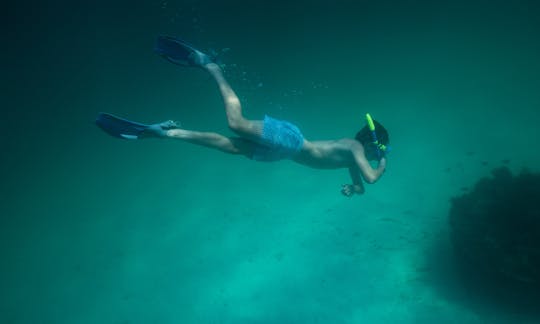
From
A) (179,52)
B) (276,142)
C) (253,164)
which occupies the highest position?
(253,164)

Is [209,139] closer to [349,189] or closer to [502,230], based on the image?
[349,189]

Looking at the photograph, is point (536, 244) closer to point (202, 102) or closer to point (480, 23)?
point (480, 23)

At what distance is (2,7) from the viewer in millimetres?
16359

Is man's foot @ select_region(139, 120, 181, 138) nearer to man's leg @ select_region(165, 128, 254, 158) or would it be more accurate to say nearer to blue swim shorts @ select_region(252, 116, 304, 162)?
man's leg @ select_region(165, 128, 254, 158)

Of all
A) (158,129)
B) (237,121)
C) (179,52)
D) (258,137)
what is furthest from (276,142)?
(179,52)

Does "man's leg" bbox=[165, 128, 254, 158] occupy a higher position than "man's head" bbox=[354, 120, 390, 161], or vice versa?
"man's head" bbox=[354, 120, 390, 161]

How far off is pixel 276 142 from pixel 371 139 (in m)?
1.96

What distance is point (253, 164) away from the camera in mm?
21109

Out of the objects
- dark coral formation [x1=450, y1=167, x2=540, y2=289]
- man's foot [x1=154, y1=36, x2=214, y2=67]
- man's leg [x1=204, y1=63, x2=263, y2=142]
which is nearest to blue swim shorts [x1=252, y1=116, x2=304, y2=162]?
man's leg [x1=204, y1=63, x2=263, y2=142]

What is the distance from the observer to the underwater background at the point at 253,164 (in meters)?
11.1

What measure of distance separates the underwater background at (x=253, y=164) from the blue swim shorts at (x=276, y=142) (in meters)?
5.57

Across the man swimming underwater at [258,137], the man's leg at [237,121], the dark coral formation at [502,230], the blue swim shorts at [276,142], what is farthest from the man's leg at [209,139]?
the dark coral formation at [502,230]

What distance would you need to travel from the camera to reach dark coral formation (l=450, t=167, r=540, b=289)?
8070 millimetres

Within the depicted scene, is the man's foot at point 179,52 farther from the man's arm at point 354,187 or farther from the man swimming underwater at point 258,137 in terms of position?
the man's arm at point 354,187
